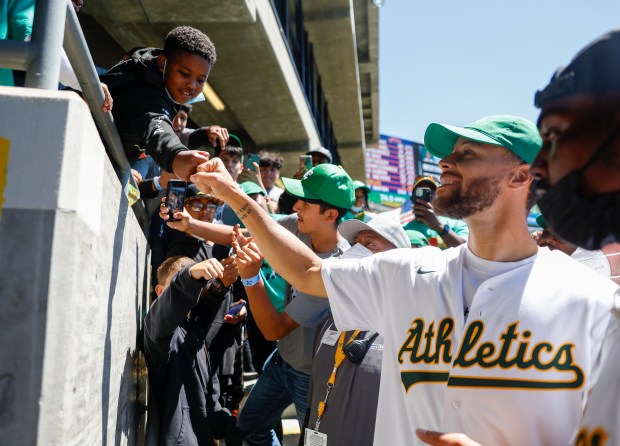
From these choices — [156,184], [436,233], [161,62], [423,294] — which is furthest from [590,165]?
[436,233]

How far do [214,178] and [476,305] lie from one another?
1157mm

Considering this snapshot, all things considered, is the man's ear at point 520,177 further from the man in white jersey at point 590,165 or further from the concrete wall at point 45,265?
the concrete wall at point 45,265

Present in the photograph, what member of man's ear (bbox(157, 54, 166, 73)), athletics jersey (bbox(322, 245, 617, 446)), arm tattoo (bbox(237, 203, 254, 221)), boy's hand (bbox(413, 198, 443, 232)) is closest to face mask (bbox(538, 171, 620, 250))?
athletics jersey (bbox(322, 245, 617, 446))

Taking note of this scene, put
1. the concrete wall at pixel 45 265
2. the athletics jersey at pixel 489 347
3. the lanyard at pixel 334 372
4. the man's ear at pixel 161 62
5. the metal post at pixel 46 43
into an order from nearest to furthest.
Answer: the concrete wall at pixel 45 265 → the metal post at pixel 46 43 → the athletics jersey at pixel 489 347 → the lanyard at pixel 334 372 → the man's ear at pixel 161 62

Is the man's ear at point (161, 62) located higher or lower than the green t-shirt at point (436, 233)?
higher

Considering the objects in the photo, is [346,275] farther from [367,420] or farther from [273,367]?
[273,367]

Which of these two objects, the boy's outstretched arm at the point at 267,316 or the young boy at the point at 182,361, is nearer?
the young boy at the point at 182,361

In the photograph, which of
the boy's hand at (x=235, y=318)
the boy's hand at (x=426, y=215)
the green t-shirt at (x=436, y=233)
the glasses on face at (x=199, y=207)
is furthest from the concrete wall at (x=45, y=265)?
the green t-shirt at (x=436, y=233)

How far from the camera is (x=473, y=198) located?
7.02 ft

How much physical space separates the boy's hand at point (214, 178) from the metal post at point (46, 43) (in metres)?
0.79

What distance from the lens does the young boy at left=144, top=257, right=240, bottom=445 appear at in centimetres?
268

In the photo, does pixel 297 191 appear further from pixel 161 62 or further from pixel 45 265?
pixel 45 265

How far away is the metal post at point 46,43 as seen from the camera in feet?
4.91

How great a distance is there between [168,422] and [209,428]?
315 millimetres
